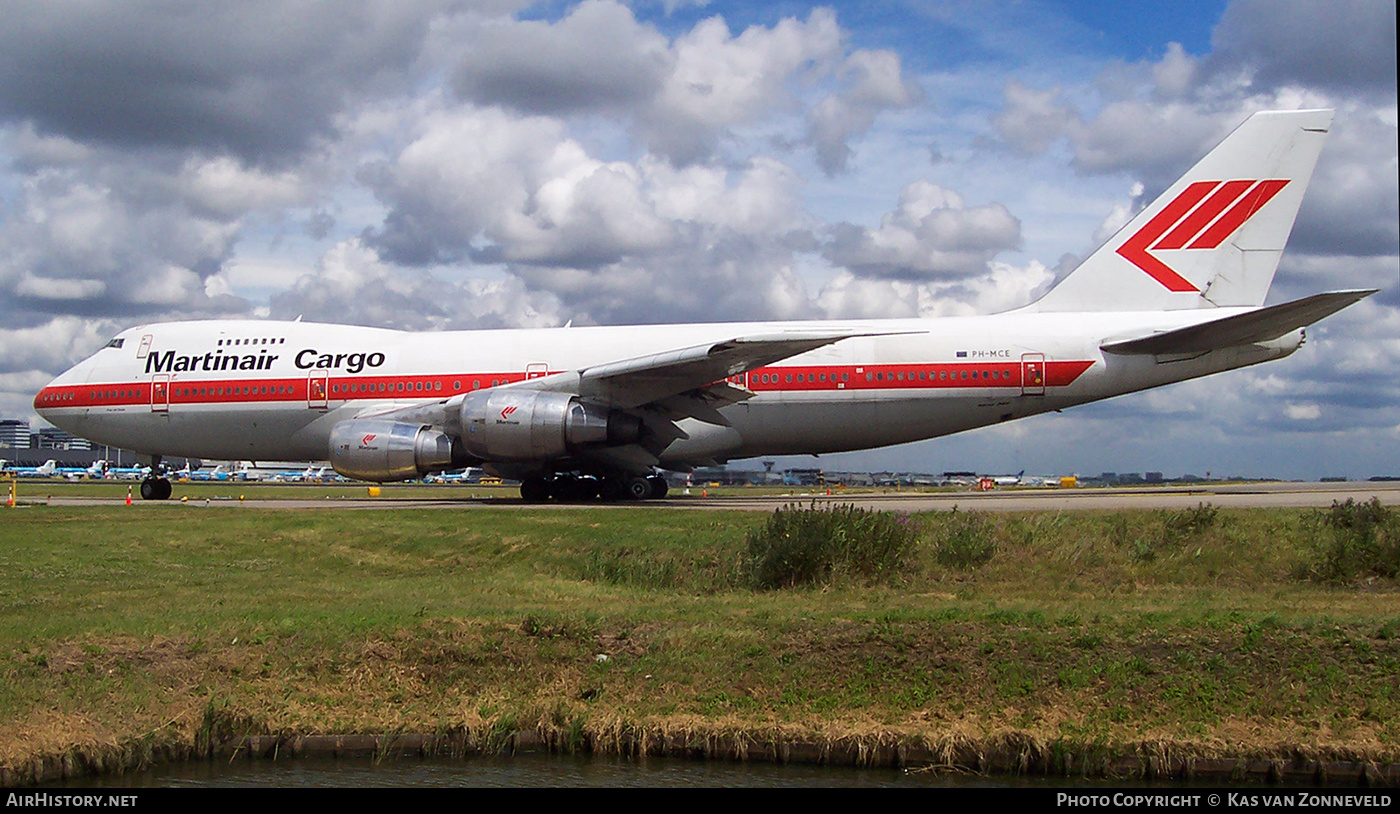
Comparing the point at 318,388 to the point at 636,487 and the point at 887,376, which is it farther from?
the point at 887,376

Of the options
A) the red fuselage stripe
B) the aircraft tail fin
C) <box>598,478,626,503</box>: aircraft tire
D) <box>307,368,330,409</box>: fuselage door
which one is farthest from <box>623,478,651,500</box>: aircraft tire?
the aircraft tail fin

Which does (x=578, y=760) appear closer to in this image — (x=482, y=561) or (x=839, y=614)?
(x=839, y=614)

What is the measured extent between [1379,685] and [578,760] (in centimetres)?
678

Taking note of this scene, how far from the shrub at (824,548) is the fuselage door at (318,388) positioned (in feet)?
49.2

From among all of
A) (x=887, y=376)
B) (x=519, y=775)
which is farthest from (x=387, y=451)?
(x=519, y=775)

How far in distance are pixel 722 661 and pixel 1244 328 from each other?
662 inches

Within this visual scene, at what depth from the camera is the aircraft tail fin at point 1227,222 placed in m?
24.8

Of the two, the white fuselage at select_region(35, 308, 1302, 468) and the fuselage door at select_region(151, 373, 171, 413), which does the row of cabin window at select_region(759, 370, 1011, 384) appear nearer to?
the white fuselage at select_region(35, 308, 1302, 468)

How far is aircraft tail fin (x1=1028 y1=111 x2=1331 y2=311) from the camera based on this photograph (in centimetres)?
2484

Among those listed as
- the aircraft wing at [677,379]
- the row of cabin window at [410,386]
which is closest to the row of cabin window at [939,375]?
the aircraft wing at [677,379]

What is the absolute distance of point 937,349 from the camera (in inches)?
965

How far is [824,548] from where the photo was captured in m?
14.2

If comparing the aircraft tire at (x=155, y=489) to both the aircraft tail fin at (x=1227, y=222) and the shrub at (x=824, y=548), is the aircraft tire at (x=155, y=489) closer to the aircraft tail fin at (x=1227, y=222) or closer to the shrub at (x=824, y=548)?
the shrub at (x=824, y=548)

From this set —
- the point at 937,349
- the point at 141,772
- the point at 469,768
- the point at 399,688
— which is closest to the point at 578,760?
the point at 469,768
